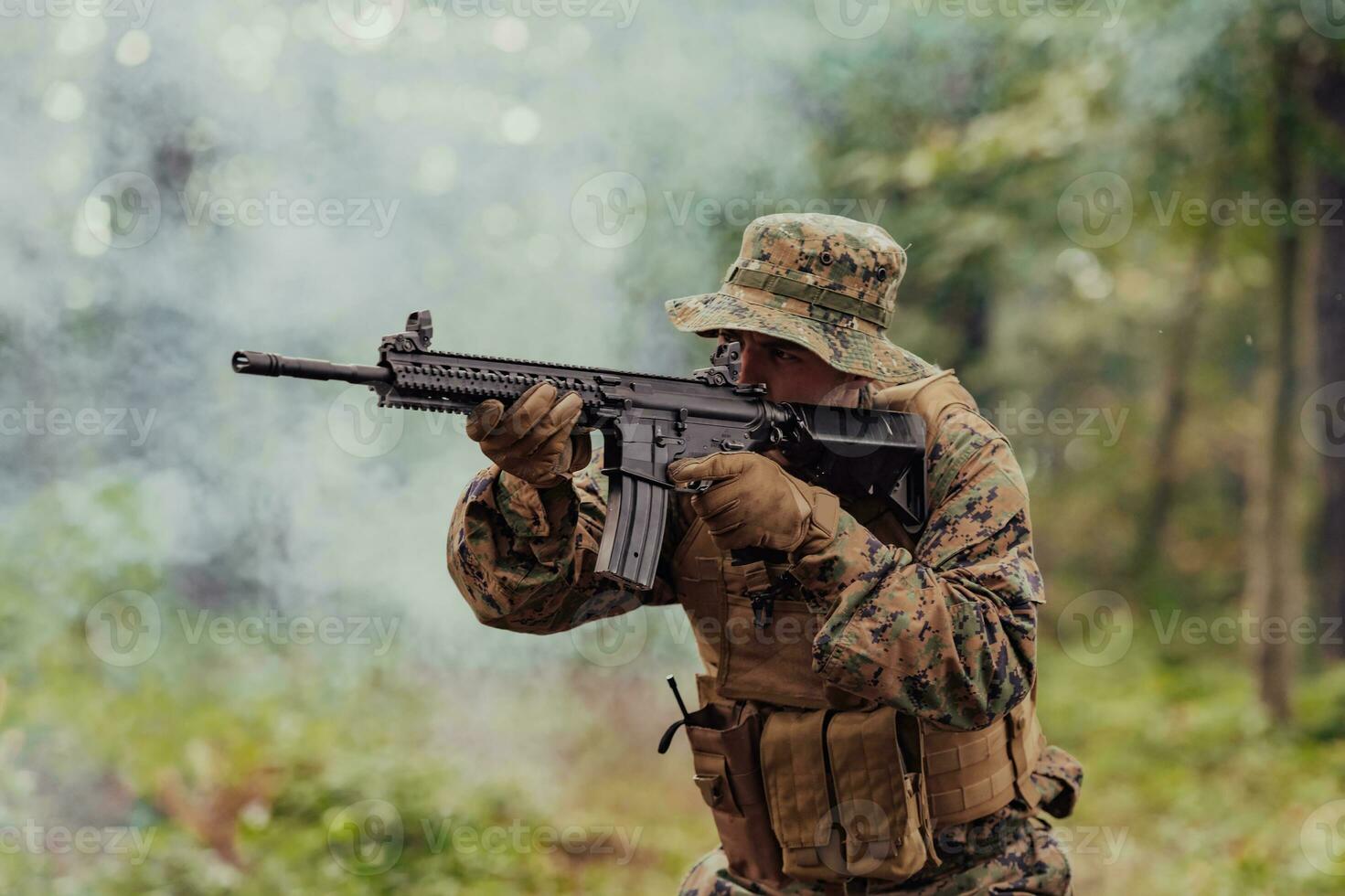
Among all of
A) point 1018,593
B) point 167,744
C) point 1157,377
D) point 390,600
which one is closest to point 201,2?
point 390,600

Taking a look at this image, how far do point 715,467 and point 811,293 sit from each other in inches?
26.3

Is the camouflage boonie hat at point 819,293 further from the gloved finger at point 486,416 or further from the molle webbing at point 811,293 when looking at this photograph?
the gloved finger at point 486,416

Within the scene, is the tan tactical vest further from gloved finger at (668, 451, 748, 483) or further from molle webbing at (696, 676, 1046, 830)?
gloved finger at (668, 451, 748, 483)

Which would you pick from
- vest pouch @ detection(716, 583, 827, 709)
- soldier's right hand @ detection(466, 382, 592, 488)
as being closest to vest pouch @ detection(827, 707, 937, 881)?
vest pouch @ detection(716, 583, 827, 709)

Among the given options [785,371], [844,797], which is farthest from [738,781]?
[785,371]

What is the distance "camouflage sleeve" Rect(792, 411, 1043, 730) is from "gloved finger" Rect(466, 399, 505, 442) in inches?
31.2

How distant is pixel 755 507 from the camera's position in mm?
2900

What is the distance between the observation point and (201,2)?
20.5 ft

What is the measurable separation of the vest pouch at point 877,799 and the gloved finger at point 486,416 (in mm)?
1185

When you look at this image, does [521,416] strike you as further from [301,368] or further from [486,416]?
[301,368]

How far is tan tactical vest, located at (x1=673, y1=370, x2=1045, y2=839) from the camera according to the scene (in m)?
3.27

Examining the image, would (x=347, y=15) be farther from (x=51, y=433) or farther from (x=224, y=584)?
(x=224, y=584)

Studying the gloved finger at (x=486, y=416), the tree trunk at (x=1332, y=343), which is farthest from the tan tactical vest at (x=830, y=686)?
the tree trunk at (x=1332, y=343)

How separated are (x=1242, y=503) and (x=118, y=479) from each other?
12.2m
